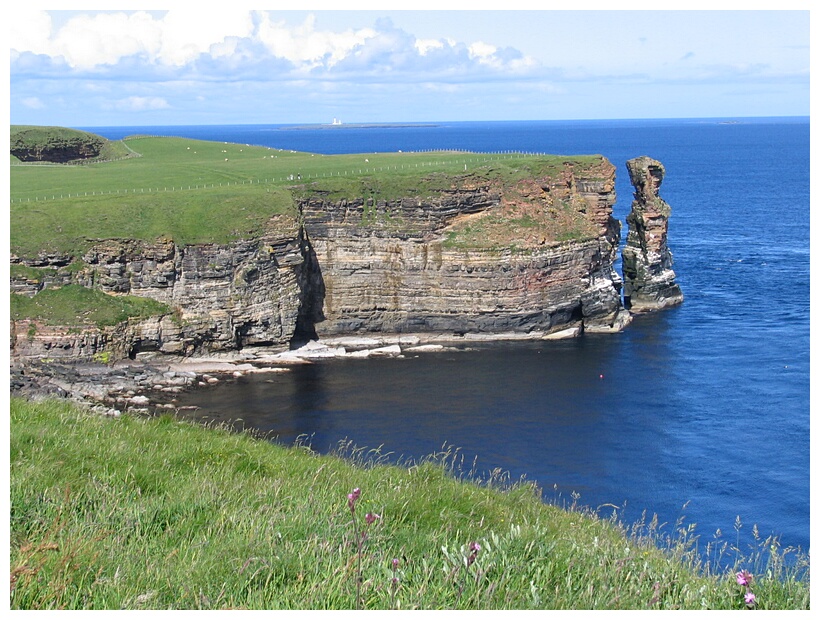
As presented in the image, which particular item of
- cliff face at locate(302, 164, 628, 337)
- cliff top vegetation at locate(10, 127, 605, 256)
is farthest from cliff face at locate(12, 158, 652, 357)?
cliff top vegetation at locate(10, 127, 605, 256)

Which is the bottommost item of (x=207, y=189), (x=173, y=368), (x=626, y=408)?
(x=626, y=408)

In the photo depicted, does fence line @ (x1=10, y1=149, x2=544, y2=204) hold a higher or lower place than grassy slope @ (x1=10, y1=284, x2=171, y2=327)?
higher

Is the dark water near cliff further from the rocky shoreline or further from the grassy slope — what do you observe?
the grassy slope

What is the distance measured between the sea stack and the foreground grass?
70.8 m

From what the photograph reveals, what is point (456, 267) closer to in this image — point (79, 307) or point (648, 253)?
point (648, 253)

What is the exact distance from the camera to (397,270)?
7456 centimetres

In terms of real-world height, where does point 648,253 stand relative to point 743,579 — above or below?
above

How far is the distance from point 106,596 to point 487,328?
65618mm

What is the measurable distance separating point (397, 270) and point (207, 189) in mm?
19533

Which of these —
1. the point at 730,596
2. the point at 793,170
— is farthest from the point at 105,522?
the point at 793,170

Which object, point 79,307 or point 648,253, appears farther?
point 648,253

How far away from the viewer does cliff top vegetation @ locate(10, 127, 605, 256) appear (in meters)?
68.8

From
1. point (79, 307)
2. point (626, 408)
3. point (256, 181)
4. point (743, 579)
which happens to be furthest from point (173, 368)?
point (743, 579)

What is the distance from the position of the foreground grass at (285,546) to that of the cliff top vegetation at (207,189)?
185ft
